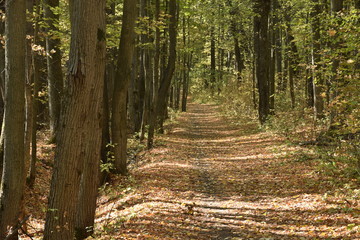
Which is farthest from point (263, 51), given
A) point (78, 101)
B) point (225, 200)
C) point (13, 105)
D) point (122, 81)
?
point (78, 101)

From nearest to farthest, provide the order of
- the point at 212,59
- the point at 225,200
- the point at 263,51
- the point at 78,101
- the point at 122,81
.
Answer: the point at 78,101 → the point at 225,200 → the point at 122,81 → the point at 263,51 → the point at 212,59

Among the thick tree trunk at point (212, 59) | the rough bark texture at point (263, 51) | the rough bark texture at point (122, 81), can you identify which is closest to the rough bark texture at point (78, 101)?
the rough bark texture at point (122, 81)

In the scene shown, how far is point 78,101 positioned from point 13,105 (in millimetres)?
2067

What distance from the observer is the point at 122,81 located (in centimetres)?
998

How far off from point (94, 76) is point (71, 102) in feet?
1.60

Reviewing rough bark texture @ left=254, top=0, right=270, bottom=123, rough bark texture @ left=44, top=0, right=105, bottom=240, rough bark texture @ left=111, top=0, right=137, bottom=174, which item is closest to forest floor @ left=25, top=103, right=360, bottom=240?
rough bark texture @ left=111, top=0, right=137, bottom=174

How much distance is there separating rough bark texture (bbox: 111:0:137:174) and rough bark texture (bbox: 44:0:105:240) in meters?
4.83

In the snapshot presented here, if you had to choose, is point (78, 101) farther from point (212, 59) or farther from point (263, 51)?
point (212, 59)

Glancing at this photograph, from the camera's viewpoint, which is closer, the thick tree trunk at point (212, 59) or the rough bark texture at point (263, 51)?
the rough bark texture at point (263, 51)

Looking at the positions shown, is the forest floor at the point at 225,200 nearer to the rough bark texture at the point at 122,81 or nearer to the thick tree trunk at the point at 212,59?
the rough bark texture at the point at 122,81

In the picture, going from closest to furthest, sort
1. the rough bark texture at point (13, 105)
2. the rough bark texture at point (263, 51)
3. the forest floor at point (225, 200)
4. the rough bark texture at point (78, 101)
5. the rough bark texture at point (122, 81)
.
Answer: the rough bark texture at point (78, 101) → the rough bark texture at point (13, 105) → the forest floor at point (225, 200) → the rough bark texture at point (122, 81) → the rough bark texture at point (263, 51)

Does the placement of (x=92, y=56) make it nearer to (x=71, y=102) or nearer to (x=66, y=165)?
(x=71, y=102)

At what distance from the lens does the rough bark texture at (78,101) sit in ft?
15.4

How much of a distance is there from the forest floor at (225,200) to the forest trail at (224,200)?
2 centimetres
